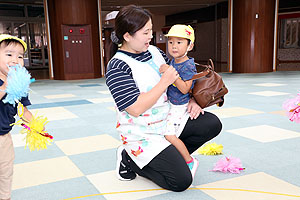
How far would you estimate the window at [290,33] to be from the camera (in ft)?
46.2

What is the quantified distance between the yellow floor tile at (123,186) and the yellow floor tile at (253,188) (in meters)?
0.37

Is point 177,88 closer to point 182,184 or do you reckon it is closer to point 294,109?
point 182,184

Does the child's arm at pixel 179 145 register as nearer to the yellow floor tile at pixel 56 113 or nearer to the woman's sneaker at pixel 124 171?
the woman's sneaker at pixel 124 171

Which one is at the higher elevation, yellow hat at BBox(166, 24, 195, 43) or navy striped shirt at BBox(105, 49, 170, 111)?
yellow hat at BBox(166, 24, 195, 43)

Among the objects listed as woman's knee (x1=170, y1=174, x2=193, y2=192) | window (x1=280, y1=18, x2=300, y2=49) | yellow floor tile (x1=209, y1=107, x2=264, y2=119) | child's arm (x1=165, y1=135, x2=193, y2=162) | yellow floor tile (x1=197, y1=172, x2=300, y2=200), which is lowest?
yellow floor tile (x1=197, y1=172, x2=300, y2=200)

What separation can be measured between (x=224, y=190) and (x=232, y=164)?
0.36m

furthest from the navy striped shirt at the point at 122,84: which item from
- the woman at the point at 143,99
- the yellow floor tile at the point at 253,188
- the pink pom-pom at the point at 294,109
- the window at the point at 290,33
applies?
the window at the point at 290,33

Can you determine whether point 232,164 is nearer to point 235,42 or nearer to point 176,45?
point 176,45

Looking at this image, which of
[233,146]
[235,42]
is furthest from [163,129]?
[235,42]

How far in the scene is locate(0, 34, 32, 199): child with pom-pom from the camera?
1.72 meters

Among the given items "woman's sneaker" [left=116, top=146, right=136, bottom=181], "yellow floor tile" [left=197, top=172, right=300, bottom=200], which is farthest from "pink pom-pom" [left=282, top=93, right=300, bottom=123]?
"woman's sneaker" [left=116, top=146, right=136, bottom=181]

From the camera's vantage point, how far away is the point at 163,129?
222 cm

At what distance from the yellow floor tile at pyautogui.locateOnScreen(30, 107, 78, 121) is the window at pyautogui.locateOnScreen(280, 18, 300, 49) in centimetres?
1232

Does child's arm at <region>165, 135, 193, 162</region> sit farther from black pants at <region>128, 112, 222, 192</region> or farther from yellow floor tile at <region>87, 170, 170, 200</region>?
yellow floor tile at <region>87, 170, 170, 200</region>
